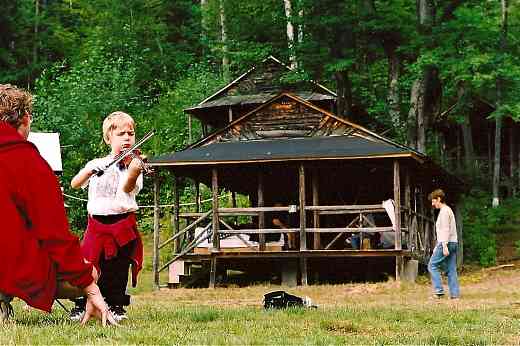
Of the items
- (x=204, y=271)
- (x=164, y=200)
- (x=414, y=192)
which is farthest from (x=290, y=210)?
(x=164, y=200)

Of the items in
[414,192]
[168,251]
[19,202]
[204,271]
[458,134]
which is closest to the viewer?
[19,202]

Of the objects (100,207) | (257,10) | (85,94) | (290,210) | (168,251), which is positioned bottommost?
(168,251)

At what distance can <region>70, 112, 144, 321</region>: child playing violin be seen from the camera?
7.03 m

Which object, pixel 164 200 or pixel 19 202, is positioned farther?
pixel 164 200

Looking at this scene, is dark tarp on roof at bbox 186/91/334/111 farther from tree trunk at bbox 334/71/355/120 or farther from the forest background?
tree trunk at bbox 334/71/355/120

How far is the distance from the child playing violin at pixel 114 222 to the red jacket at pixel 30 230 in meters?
0.90

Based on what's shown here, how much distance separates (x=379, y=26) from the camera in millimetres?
26469

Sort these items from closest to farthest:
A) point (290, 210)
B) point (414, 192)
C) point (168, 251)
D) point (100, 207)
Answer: point (100, 207)
point (290, 210)
point (414, 192)
point (168, 251)

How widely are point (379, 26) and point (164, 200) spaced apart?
1399 centimetres

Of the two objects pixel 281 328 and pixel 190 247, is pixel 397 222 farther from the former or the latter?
pixel 281 328

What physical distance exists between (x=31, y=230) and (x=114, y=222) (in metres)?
1.11

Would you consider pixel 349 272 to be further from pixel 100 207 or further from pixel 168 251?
pixel 100 207

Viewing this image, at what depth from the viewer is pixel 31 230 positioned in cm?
608

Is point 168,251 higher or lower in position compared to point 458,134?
lower
